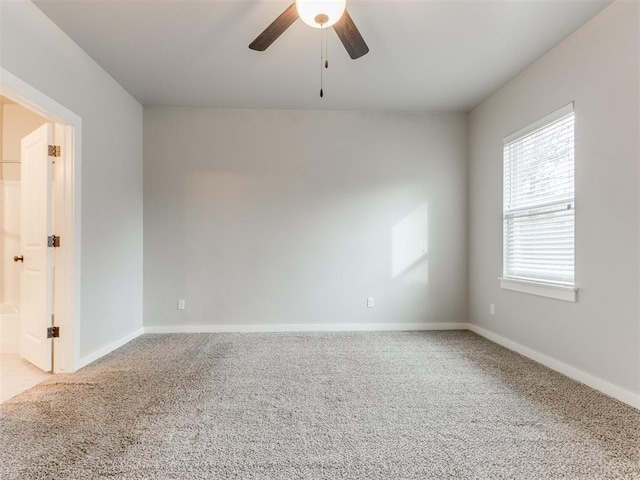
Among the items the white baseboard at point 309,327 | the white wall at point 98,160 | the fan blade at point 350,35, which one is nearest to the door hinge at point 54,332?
the white wall at point 98,160

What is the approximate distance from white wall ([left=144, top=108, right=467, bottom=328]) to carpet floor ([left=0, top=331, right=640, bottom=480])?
1085 mm

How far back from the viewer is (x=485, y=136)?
3896mm

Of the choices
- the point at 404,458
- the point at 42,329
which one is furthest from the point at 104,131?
the point at 404,458

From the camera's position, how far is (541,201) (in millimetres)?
3023

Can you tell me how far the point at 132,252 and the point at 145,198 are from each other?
685 millimetres

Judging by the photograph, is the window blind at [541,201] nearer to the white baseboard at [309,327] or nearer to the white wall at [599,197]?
the white wall at [599,197]

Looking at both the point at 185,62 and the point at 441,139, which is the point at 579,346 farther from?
the point at 185,62

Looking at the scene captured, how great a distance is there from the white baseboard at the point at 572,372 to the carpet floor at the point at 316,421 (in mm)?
66

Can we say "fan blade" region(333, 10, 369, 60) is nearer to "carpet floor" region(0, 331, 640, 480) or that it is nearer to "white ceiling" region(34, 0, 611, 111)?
"white ceiling" region(34, 0, 611, 111)

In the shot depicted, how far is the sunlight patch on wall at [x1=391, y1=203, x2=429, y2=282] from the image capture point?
4.21 metres

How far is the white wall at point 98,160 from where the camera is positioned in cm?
233

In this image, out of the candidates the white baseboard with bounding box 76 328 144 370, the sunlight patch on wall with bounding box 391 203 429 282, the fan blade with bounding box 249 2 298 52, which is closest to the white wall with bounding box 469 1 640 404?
the sunlight patch on wall with bounding box 391 203 429 282

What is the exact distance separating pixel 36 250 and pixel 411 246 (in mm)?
3740

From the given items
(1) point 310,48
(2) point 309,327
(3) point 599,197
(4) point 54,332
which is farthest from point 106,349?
(3) point 599,197
